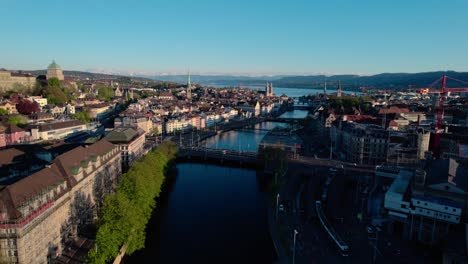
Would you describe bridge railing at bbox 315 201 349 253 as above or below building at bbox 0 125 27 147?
below

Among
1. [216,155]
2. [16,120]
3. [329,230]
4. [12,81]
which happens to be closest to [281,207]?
[329,230]

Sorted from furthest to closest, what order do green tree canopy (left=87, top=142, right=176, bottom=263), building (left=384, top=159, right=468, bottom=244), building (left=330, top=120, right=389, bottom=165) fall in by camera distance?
building (left=330, top=120, right=389, bottom=165)
building (left=384, top=159, right=468, bottom=244)
green tree canopy (left=87, top=142, right=176, bottom=263)

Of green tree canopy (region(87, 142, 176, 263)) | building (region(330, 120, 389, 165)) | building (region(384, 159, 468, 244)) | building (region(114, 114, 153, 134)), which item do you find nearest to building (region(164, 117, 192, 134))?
building (region(114, 114, 153, 134))

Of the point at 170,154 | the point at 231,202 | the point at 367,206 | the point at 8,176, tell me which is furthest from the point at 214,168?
the point at 8,176

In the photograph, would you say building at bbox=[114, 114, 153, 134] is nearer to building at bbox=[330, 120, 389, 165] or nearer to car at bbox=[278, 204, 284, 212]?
building at bbox=[330, 120, 389, 165]

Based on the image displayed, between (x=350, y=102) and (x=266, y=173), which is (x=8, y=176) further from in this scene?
(x=350, y=102)

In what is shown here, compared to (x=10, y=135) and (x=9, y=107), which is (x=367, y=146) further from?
(x=9, y=107)
